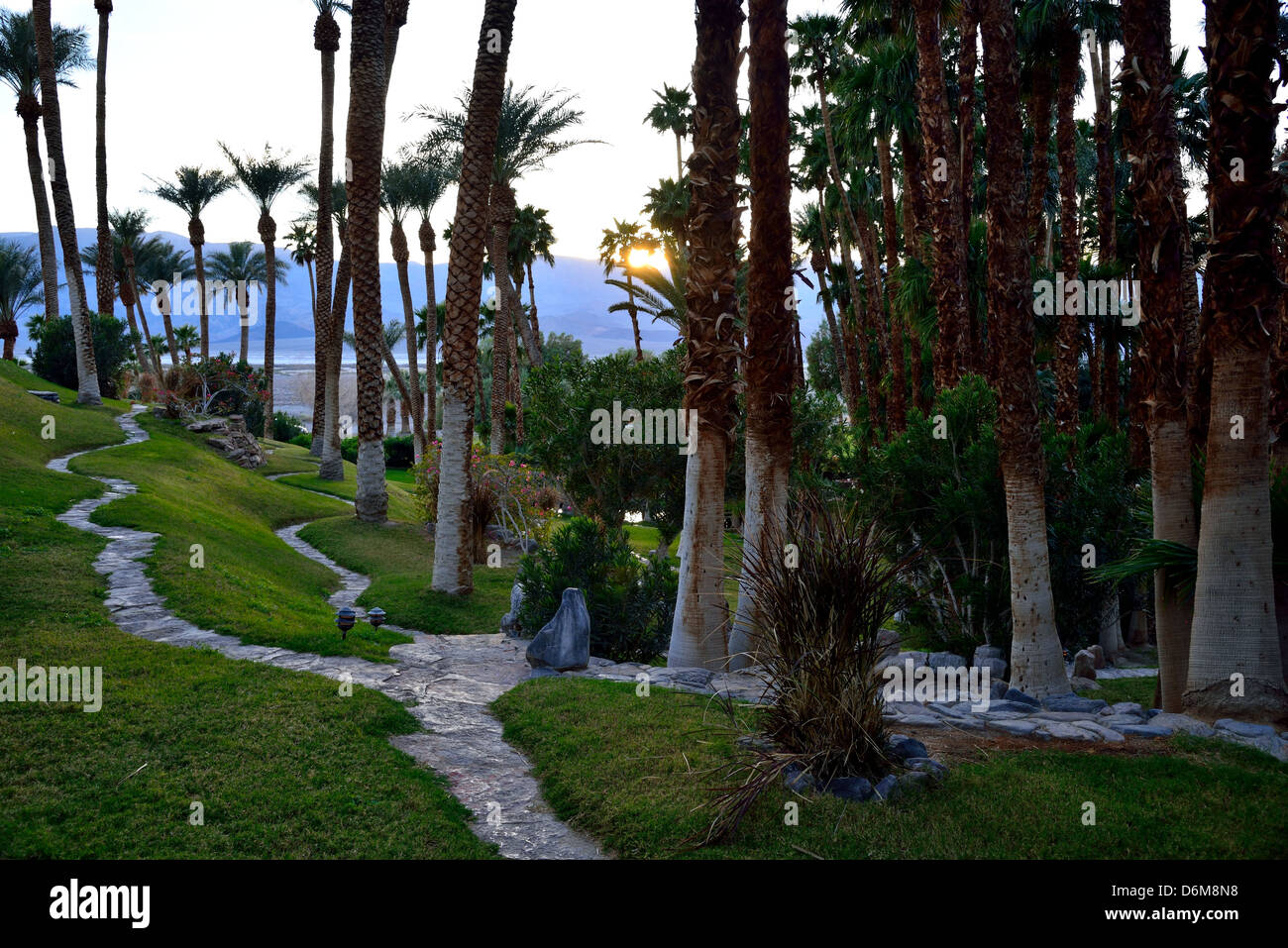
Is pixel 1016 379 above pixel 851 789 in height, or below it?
above

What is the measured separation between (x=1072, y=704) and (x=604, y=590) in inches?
278

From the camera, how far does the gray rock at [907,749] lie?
6449 mm

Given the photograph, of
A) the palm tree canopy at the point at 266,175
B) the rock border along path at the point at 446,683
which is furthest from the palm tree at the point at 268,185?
the rock border along path at the point at 446,683

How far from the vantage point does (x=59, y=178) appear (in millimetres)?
Answer: 29688

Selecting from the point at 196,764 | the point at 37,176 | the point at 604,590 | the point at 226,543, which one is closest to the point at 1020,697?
the point at 604,590

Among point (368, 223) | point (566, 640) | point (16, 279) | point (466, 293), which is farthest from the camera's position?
point (16, 279)

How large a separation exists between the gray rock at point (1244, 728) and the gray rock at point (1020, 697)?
1768 mm

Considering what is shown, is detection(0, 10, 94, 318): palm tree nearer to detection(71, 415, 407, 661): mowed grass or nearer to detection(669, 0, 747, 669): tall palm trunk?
detection(71, 415, 407, 661): mowed grass

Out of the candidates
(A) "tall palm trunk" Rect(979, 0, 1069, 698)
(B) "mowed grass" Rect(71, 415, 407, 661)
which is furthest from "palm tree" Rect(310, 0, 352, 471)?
(A) "tall palm trunk" Rect(979, 0, 1069, 698)

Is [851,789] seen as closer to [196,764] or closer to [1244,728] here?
[1244,728]

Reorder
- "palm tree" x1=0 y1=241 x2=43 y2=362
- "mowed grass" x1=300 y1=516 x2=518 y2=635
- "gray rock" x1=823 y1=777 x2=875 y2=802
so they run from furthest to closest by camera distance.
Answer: "palm tree" x1=0 y1=241 x2=43 y2=362, "mowed grass" x1=300 y1=516 x2=518 y2=635, "gray rock" x1=823 y1=777 x2=875 y2=802

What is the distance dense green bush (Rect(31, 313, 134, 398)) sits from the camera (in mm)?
34656

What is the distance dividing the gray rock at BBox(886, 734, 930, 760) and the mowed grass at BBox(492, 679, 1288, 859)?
28 centimetres
